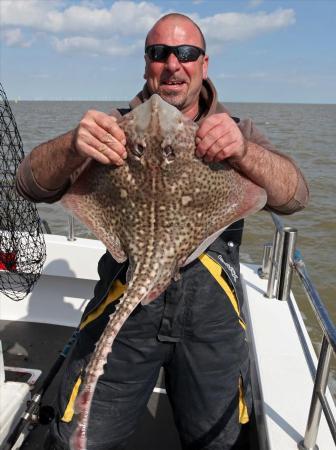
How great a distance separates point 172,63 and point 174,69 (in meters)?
0.03

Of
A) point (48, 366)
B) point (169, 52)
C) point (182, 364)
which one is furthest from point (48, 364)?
point (169, 52)

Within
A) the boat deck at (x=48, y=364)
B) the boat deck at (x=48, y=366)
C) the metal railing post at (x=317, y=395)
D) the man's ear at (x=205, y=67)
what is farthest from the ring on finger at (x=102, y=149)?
the boat deck at (x=48, y=364)

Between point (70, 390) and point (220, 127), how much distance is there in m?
1.90

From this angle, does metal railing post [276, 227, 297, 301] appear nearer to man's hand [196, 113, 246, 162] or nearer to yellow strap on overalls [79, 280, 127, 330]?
yellow strap on overalls [79, 280, 127, 330]

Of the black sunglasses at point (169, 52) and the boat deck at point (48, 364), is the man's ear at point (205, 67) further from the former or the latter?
the boat deck at point (48, 364)

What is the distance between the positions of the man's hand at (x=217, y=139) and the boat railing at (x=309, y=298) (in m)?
1.04

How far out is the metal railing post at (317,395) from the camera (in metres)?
2.43

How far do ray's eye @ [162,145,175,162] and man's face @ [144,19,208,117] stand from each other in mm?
657

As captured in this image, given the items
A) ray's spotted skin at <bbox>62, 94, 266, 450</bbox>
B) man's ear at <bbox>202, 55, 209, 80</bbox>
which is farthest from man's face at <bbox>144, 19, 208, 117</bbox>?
ray's spotted skin at <bbox>62, 94, 266, 450</bbox>

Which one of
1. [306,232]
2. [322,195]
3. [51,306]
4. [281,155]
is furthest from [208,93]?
[322,195]

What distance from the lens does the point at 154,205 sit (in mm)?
2004

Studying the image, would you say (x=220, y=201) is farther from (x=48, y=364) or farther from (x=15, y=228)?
(x=48, y=364)

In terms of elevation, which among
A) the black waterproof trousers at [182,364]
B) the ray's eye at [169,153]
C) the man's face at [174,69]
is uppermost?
the man's face at [174,69]

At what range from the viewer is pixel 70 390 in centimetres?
276
